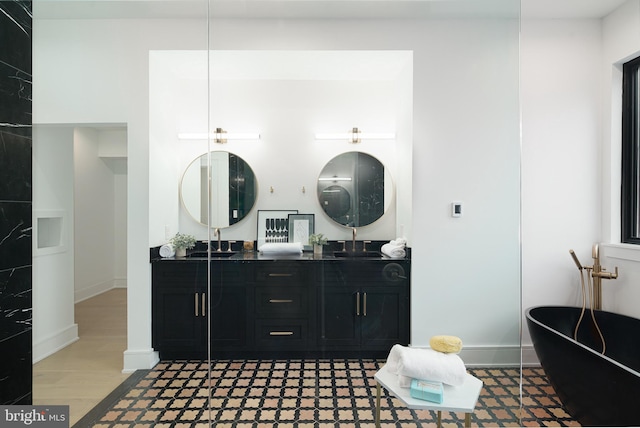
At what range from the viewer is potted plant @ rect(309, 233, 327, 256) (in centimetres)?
165

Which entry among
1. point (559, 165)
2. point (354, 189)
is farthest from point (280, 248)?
point (559, 165)

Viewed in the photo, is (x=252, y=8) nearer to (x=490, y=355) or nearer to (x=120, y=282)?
(x=120, y=282)

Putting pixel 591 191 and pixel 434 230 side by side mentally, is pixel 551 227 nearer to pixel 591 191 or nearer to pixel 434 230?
pixel 591 191

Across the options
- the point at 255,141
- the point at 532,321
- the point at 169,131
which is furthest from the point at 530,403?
the point at 169,131

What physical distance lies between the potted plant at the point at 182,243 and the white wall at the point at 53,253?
66 centimetres

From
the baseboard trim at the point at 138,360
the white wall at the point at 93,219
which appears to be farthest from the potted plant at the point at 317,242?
the white wall at the point at 93,219

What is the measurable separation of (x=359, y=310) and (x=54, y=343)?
1769 millimetres

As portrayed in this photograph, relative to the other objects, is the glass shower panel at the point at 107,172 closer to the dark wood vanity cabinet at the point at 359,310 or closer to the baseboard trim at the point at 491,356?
the dark wood vanity cabinet at the point at 359,310

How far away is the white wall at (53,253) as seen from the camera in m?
1.68

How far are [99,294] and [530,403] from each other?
277 cm

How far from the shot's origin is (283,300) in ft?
5.43

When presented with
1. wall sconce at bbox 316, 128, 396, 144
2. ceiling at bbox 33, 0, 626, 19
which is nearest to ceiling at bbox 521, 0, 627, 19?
ceiling at bbox 33, 0, 626, 19

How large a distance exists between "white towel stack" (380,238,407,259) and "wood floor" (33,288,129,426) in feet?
5.37

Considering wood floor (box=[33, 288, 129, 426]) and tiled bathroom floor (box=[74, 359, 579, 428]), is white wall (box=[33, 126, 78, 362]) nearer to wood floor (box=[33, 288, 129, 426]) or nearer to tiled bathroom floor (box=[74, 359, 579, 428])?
wood floor (box=[33, 288, 129, 426])
